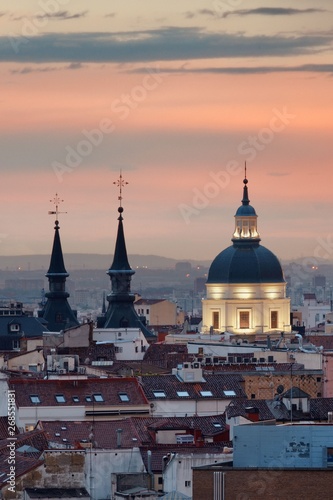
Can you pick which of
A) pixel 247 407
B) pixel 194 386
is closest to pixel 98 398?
pixel 194 386

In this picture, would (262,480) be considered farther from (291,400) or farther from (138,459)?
(291,400)

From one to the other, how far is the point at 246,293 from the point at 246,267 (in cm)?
166

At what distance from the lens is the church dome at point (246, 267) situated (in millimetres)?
152125

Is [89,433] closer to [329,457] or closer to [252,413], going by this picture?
[252,413]

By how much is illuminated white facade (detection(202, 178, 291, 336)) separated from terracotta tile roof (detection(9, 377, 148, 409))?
65538 mm

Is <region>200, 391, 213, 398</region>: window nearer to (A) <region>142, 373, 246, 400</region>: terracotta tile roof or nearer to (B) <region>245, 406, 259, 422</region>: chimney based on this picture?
(A) <region>142, 373, 246, 400</region>: terracotta tile roof

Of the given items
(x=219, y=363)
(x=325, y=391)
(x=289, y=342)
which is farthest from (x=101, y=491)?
(x=289, y=342)

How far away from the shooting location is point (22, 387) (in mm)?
82312

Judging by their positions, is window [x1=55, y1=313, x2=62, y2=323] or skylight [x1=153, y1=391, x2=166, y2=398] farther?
window [x1=55, y1=313, x2=62, y2=323]

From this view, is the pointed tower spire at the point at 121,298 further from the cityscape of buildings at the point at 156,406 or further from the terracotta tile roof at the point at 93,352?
the terracotta tile roof at the point at 93,352

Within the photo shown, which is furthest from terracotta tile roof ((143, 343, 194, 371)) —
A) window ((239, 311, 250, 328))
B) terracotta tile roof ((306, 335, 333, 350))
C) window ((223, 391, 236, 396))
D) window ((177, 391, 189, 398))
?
window ((239, 311, 250, 328))

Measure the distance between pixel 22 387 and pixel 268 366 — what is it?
17325mm

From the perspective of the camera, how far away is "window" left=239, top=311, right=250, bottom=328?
150 metres

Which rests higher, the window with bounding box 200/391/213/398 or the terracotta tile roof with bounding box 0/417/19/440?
the window with bounding box 200/391/213/398
